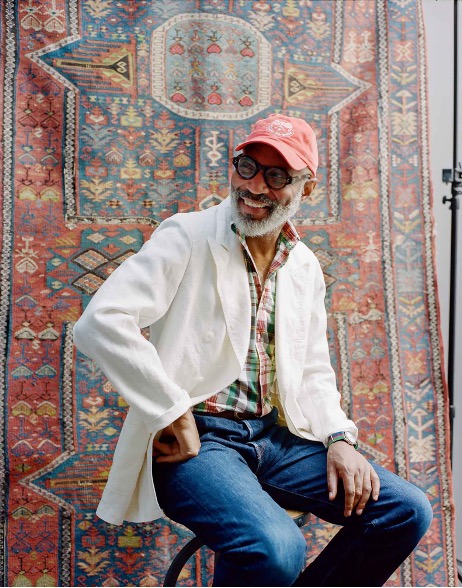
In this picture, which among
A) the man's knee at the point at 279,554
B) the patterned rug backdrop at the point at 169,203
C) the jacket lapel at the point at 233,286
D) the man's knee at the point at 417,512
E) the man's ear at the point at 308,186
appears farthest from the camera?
the patterned rug backdrop at the point at 169,203

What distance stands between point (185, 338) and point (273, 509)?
0.48m

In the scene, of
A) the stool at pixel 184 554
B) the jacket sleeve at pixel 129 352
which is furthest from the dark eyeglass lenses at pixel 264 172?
the stool at pixel 184 554

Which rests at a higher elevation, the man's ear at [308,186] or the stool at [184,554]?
the man's ear at [308,186]

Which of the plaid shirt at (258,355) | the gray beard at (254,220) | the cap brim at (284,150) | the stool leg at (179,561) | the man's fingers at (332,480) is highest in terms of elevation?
the cap brim at (284,150)

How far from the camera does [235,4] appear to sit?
262 cm

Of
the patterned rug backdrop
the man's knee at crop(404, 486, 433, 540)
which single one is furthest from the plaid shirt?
the patterned rug backdrop

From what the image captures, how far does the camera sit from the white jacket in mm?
1555

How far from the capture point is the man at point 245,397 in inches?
60.2

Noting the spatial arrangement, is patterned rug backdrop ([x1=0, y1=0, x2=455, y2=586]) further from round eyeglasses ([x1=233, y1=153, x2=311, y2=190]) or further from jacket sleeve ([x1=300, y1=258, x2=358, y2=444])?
round eyeglasses ([x1=233, y1=153, x2=311, y2=190])

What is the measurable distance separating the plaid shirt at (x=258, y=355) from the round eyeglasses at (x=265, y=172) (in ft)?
0.51

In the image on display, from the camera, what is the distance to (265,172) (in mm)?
1802

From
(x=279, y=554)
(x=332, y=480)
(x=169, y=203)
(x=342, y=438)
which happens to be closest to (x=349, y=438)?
(x=342, y=438)

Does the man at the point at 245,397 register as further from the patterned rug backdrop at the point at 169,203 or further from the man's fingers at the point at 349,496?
the patterned rug backdrop at the point at 169,203

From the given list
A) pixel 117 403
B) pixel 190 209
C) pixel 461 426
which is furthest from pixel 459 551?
pixel 190 209
